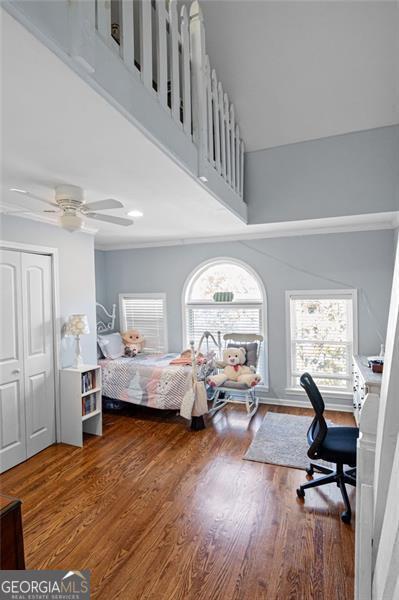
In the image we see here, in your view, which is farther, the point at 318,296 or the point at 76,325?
the point at 318,296

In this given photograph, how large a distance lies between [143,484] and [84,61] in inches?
113

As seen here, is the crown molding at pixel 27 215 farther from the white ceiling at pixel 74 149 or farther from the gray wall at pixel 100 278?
the gray wall at pixel 100 278

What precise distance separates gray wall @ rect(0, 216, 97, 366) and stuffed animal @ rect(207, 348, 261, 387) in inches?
64.9

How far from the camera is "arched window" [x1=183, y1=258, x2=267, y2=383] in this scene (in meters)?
4.56

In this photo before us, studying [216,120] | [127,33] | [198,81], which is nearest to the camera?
[127,33]

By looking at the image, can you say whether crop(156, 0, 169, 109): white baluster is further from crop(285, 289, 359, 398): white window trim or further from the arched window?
crop(285, 289, 359, 398): white window trim

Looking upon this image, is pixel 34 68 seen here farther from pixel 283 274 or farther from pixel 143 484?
pixel 283 274

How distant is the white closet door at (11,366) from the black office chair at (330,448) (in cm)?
262

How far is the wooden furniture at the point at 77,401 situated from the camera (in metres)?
3.32

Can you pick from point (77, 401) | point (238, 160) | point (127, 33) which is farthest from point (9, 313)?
point (238, 160)

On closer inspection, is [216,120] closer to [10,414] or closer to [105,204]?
[105,204]

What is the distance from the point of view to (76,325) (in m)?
3.40

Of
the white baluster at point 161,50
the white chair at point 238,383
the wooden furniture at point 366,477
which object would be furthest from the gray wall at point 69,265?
the wooden furniture at point 366,477

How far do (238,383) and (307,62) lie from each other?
11.4 ft
